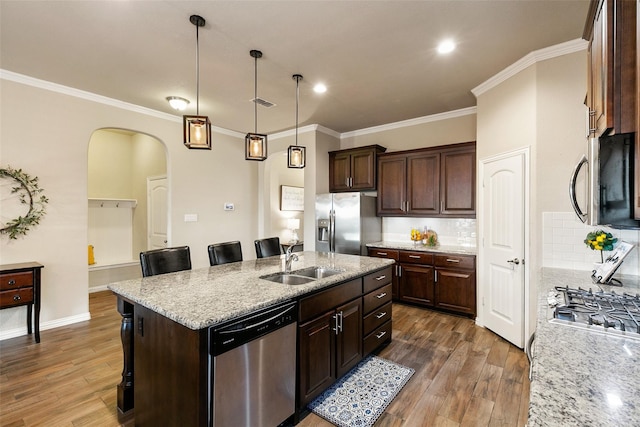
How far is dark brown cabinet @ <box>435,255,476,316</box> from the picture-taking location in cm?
373

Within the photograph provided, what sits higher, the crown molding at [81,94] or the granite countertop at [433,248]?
the crown molding at [81,94]

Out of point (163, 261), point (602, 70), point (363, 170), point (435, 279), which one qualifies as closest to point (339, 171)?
point (363, 170)

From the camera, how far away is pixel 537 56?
8.93ft

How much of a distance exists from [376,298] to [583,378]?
197cm

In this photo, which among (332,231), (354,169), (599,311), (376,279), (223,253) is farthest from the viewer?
(354,169)

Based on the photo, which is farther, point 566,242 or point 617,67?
point 566,242

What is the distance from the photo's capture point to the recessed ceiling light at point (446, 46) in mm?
2594

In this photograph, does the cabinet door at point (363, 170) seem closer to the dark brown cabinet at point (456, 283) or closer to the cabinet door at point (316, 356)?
the dark brown cabinet at point (456, 283)

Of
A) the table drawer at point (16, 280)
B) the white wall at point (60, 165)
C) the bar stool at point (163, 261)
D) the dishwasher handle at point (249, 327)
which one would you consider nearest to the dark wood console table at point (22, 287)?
the table drawer at point (16, 280)

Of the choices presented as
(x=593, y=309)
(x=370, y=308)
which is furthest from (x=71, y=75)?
(x=593, y=309)

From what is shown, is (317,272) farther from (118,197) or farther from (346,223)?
(118,197)

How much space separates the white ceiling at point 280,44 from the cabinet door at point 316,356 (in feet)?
7.52

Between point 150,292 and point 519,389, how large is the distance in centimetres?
277

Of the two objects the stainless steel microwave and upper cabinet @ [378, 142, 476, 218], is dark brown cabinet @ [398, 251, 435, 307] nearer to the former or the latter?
upper cabinet @ [378, 142, 476, 218]
